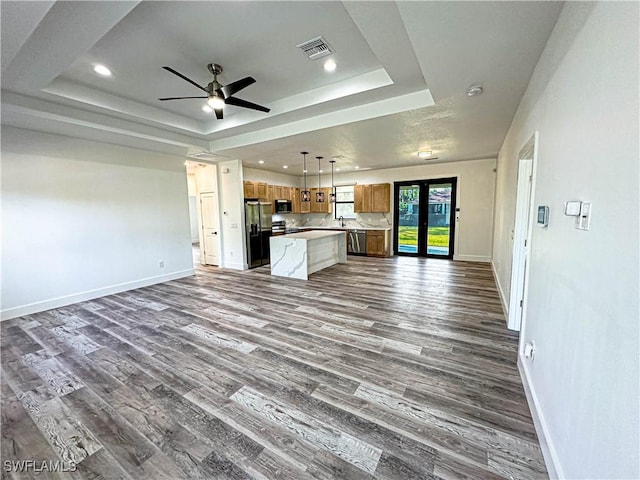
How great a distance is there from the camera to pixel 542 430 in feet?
5.19

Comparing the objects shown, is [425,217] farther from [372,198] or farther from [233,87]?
[233,87]

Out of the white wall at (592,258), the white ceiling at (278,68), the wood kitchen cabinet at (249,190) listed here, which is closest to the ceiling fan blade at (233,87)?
the white ceiling at (278,68)

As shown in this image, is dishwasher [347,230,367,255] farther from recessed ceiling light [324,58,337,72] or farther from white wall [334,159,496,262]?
recessed ceiling light [324,58,337,72]

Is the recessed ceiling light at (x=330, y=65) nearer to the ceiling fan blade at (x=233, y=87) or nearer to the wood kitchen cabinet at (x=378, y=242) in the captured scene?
the ceiling fan blade at (x=233, y=87)

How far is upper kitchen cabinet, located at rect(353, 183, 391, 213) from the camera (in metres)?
7.80

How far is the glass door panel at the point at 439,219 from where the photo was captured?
23.7ft

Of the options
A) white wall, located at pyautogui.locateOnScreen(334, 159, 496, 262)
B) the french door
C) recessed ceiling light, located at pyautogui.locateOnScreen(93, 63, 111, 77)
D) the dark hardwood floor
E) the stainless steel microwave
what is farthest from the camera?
the stainless steel microwave

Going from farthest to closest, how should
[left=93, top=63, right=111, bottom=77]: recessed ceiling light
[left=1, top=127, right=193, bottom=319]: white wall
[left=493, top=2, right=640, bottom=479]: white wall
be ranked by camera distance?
[left=1, top=127, right=193, bottom=319]: white wall → [left=93, top=63, right=111, bottom=77]: recessed ceiling light → [left=493, top=2, right=640, bottom=479]: white wall

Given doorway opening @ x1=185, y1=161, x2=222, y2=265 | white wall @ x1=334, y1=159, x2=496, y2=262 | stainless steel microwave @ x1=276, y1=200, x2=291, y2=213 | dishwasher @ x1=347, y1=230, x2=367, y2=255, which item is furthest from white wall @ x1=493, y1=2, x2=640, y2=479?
stainless steel microwave @ x1=276, y1=200, x2=291, y2=213

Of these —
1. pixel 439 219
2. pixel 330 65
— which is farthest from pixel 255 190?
pixel 439 219

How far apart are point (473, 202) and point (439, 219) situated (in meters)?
0.93

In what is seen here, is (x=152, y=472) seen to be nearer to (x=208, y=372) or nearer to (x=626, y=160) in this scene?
(x=208, y=372)

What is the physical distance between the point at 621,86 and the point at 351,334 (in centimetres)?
272

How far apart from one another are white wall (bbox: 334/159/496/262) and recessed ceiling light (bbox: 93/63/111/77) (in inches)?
271
